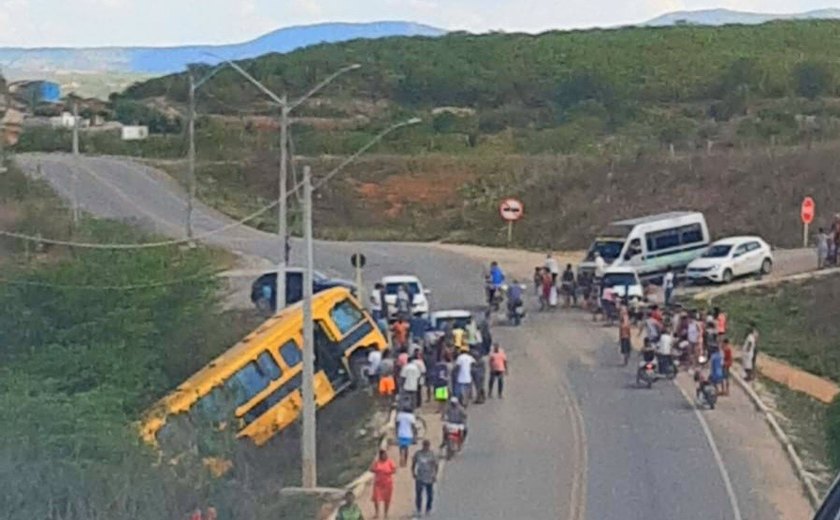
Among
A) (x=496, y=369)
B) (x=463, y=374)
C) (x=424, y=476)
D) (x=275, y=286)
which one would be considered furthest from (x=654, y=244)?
(x=424, y=476)

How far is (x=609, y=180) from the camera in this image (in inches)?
2405

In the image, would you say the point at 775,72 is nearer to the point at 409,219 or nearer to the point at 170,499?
the point at 409,219

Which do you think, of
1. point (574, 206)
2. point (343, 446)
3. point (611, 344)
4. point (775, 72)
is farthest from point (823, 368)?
point (775, 72)

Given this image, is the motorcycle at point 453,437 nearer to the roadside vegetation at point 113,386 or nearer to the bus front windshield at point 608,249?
the roadside vegetation at point 113,386

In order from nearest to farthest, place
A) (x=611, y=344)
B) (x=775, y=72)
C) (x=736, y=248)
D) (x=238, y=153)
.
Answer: (x=611, y=344) < (x=736, y=248) < (x=238, y=153) < (x=775, y=72)

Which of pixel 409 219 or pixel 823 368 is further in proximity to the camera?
pixel 409 219

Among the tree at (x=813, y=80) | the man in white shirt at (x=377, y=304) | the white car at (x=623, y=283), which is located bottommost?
the man in white shirt at (x=377, y=304)

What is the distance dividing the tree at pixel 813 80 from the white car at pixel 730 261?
165 feet

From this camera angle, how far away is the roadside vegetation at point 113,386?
17.6m

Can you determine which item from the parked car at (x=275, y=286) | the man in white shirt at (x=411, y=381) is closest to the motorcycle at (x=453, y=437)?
the man in white shirt at (x=411, y=381)

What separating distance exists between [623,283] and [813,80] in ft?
198

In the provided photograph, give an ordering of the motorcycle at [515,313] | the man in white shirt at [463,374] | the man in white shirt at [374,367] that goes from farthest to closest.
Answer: the motorcycle at [515,313] < the man in white shirt at [374,367] < the man in white shirt at [463,374]

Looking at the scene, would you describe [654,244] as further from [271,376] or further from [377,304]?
[271,376]

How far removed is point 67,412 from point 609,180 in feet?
136
